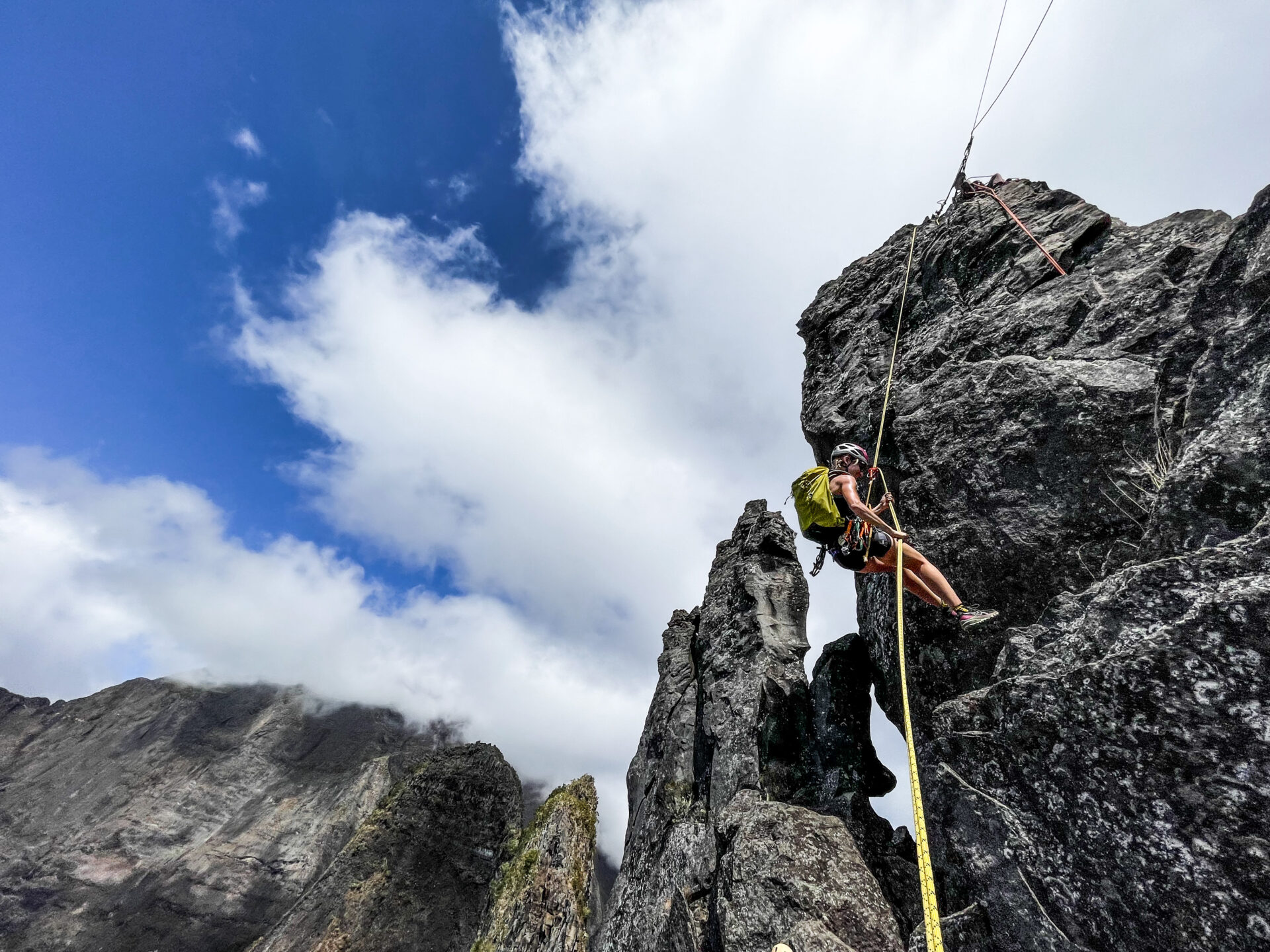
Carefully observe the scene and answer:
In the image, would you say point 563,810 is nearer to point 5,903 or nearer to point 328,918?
point 328,918

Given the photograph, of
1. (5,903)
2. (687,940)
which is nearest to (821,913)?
(687,940)

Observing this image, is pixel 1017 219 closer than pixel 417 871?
Yes

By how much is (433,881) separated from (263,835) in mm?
42815

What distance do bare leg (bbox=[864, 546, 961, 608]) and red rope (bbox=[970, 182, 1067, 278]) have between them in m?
6.07

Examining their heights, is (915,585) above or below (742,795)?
above

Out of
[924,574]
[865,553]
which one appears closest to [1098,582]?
[924,574]


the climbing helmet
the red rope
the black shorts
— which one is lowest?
the black shorts

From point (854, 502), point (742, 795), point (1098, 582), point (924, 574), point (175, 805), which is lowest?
point (742, 795)

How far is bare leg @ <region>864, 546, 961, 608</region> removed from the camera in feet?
26.6

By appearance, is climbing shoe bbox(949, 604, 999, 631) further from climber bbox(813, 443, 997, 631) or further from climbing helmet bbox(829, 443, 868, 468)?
climbing helmet bbox(829, 443, 868, 468)

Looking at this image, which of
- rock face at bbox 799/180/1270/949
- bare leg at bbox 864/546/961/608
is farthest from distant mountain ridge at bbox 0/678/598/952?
rock face at bbox 799/180/1270/949

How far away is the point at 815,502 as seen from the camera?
9398 millimetres

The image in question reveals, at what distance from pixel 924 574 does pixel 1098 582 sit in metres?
2.63

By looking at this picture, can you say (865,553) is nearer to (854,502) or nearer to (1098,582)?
(854,502)
